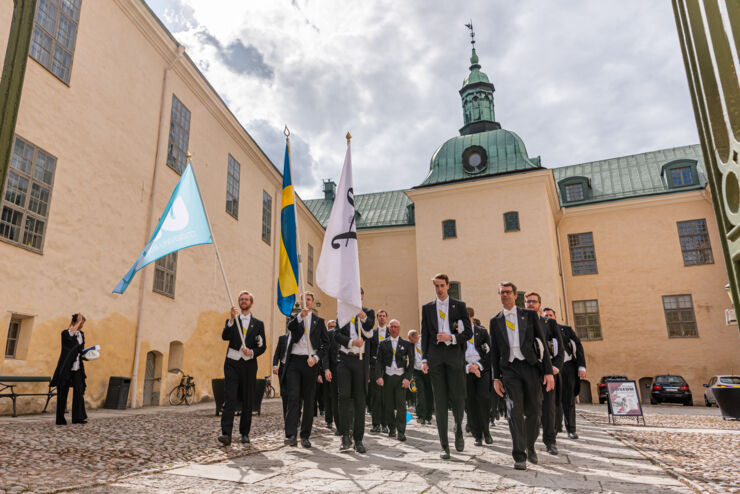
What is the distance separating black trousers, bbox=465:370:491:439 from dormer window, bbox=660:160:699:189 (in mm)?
26484

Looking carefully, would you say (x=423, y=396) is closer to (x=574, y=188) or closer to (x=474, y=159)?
(x=474, y=159)

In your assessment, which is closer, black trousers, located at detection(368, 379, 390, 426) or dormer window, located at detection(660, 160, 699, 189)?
black trousers, located at detection(368, 379, 390, 426)

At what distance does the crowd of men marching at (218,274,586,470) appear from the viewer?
5703 mm

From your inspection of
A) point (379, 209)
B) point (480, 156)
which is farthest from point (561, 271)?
point (379, 209)

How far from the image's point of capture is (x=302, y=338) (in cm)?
714

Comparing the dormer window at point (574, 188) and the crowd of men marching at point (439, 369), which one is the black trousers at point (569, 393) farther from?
the dormer window at point (574, 188)

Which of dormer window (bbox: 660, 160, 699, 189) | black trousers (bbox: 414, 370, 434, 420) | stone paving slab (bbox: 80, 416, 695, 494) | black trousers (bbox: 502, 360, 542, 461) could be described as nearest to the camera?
stone paving slab (bbox: 80, 416, 695, 494)

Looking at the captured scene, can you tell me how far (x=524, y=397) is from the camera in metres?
5.65

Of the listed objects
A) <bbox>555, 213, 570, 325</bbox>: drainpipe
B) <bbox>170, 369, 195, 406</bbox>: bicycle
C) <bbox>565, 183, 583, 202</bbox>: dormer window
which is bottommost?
<bbox>170, 369, 195, 406</bbox>: bicycle

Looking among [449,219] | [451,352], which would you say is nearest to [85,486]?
[451,352]

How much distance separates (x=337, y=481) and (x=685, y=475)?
3520 mm

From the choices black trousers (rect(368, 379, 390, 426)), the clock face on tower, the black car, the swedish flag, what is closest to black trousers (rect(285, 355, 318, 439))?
the swedish flag

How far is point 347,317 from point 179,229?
284 cm

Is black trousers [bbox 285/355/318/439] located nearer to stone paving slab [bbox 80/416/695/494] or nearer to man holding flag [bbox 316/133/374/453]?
stone paving slab [bbox 80/416/695/494]
